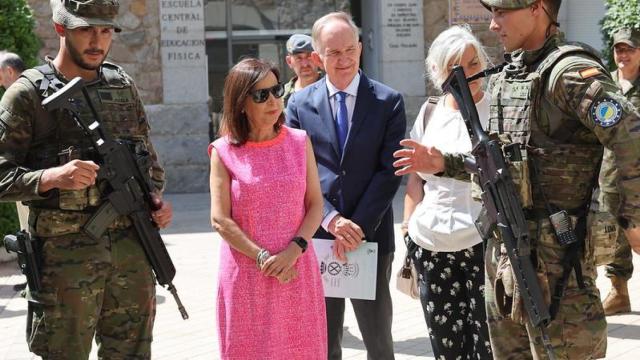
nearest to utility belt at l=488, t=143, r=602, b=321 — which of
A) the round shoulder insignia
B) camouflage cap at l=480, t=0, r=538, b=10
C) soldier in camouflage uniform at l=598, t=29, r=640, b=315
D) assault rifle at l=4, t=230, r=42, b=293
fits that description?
the round shoulder insignia

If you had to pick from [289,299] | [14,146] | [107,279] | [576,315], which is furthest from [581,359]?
[14,146]

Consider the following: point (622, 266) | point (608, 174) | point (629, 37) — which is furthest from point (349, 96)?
point (629, 37)

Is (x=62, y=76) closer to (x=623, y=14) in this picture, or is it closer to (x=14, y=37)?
(x=14, y=37)

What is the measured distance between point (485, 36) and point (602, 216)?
10.8 meters

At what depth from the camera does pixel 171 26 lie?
44.7 feet

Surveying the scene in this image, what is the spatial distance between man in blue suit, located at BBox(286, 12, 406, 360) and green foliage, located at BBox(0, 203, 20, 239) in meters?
4.98

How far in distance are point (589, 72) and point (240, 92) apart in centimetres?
146

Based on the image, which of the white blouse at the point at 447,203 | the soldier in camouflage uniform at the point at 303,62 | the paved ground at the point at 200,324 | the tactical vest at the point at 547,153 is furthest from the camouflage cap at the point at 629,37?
the tactical vest at the point at 547,153

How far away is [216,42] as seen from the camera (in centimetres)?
1476

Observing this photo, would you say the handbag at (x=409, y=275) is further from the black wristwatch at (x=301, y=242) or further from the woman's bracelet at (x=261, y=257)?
the woman's bracelet at (x=261, y=257)

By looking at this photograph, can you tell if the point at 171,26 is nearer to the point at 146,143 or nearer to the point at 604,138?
the point at 146,143

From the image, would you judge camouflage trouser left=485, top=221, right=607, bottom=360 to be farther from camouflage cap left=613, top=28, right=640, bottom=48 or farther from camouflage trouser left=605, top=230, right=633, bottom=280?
Answer: camouflage cap left=613, top=28, right=640, bottom=48

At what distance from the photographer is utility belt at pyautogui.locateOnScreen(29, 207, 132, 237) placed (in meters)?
4.03

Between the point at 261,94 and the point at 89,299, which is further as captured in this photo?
the point at 261,94
